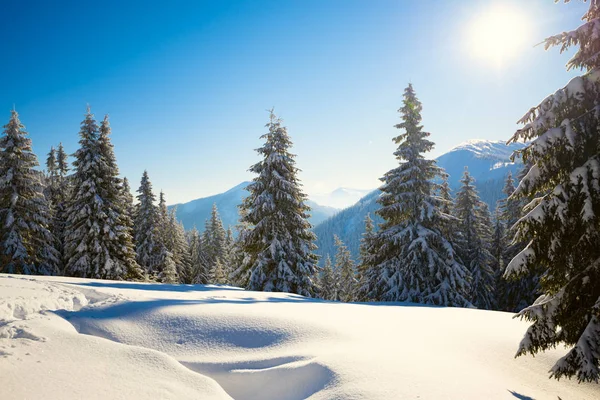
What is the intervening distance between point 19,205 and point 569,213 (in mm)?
28833

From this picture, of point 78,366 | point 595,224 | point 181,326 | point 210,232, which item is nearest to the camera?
point 78,366

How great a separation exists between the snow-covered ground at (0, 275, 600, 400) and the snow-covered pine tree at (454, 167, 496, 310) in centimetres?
2124

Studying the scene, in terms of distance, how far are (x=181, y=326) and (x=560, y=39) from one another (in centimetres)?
805

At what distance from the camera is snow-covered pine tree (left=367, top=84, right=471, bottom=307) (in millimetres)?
15750

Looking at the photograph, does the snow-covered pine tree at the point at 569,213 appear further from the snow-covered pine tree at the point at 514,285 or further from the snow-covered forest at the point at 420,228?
the snow-covered pine tree at the point at 514,285

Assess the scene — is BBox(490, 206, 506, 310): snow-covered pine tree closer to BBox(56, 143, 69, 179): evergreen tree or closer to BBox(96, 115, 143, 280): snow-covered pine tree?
BBox(96, 115, 143, 280): snow-covered pine tree

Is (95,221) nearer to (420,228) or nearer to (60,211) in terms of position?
(60,211)

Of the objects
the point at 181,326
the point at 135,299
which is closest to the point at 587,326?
the point at 181,326

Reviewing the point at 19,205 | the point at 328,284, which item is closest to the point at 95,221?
the point at 19,205

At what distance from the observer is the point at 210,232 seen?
48.5 meters

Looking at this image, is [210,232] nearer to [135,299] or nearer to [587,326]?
[135,299]

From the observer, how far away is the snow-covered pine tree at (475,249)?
82.7 feet

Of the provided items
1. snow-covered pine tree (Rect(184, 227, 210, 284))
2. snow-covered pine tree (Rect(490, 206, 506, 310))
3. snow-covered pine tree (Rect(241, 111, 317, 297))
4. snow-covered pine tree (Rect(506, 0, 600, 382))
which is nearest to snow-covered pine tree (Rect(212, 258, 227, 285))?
snow-covered pine tree (Rect(184, 227, 210, 284))

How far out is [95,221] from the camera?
66.6ft
